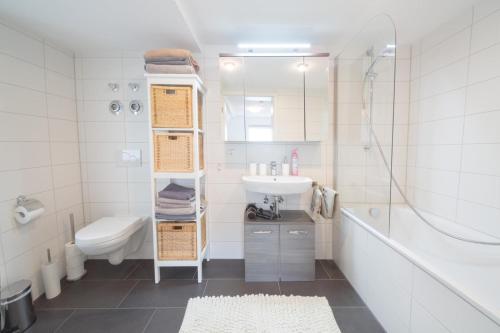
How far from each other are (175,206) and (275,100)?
53.0 inches

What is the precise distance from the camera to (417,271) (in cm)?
117

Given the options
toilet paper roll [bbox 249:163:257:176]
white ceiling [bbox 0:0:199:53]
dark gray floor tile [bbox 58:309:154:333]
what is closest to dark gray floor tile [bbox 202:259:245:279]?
dark gray floor tile [bbox 58:309:154:333]

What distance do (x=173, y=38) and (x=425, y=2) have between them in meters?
1.90

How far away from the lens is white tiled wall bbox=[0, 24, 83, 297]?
5.03 ft

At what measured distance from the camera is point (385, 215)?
5.15ft

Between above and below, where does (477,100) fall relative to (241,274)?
above

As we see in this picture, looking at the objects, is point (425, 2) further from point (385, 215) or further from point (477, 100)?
point (385, 215)

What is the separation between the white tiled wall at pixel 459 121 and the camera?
1.42 m

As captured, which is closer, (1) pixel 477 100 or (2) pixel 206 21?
(1) pixel 477 100

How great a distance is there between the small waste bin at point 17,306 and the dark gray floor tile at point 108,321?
0.24 metres

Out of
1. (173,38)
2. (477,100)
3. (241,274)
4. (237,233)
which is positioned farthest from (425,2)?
(241,274)

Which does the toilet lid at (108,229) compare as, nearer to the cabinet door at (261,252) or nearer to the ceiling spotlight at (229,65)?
the cabinet door at (261,252)

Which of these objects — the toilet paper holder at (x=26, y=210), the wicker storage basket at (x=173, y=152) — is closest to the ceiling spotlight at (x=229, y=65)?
the wicker storage basket at (x=173, y=152)

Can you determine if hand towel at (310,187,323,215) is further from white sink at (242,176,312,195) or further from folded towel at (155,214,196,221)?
folded towel at (155,214,196,221)
